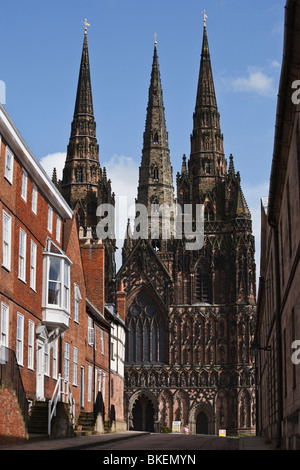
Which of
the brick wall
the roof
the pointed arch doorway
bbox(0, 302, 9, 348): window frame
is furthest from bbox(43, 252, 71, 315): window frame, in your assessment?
the pointed arch doorway

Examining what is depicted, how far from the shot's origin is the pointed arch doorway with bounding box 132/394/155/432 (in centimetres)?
8781

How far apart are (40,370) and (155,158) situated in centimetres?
7542

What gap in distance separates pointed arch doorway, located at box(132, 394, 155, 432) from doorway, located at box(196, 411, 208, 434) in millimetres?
5011

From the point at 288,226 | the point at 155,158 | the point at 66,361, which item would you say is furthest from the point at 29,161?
the point at 155,158

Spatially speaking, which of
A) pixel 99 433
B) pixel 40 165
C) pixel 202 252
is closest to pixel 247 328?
Result: pixel 202 252

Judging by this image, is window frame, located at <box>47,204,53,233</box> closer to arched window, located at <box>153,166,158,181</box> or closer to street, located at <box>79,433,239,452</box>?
street, located at <box>79,433,239,452</box>

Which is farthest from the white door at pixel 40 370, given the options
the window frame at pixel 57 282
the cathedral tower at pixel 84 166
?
the cathedral tower at pixel 84 166

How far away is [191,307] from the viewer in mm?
88688

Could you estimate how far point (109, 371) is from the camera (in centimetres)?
4762

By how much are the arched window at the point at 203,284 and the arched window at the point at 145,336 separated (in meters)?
4.81

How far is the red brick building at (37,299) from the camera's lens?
24984 mm

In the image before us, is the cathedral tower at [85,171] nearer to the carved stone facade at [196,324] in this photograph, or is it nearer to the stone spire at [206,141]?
the carved stone facade at [196,324]

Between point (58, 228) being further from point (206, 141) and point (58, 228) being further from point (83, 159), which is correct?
point (206, 141)
